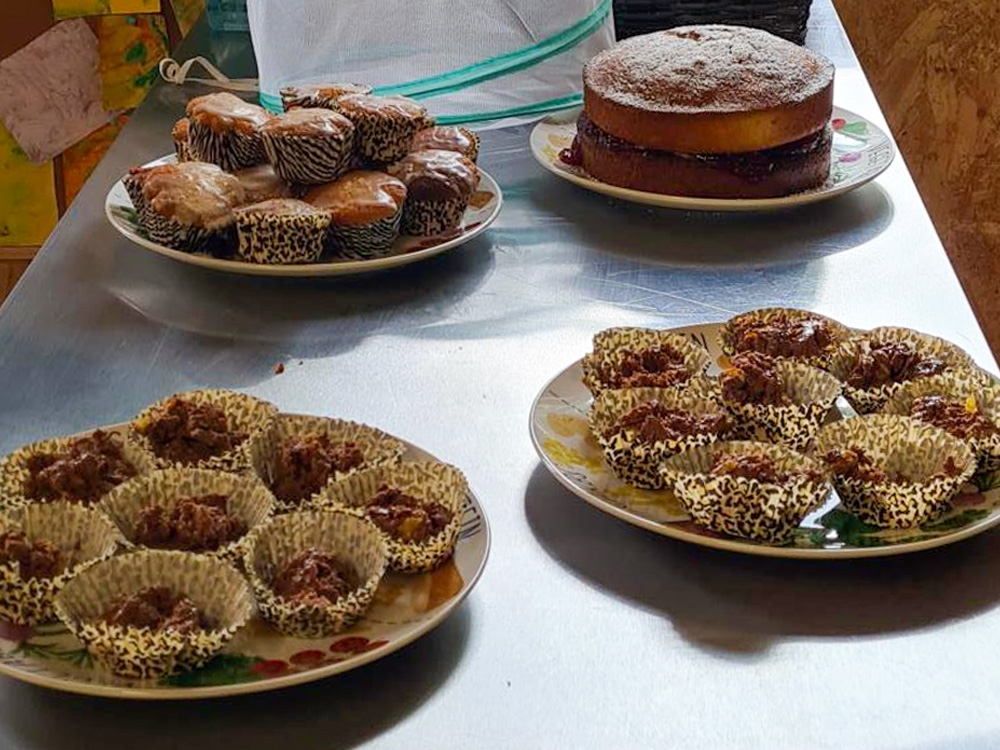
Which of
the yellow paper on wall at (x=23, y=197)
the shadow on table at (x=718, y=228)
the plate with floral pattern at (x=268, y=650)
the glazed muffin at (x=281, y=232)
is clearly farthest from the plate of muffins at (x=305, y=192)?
the yellow paper on wall at (x=23, y=197)

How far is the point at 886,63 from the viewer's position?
2975 mm

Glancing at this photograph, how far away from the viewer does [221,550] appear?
2.93 ft

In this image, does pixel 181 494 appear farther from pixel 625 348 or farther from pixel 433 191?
pixel 433 191

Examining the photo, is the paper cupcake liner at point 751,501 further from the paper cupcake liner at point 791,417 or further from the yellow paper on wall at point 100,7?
the yellow paper on wall at point 100,7

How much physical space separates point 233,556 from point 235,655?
0.07 m

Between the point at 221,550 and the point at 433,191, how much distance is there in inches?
24.8

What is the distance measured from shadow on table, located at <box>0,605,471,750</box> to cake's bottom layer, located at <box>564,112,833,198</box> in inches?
31.7

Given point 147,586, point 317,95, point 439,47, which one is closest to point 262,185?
point 317,95

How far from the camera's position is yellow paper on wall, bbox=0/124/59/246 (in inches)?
99.8

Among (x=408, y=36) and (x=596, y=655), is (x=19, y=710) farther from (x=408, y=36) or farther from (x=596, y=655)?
(x=408, y=36)

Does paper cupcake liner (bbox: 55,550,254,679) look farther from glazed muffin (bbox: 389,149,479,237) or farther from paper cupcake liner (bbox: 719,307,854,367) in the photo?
glazed muffin (bbox: 389,149,479,237)

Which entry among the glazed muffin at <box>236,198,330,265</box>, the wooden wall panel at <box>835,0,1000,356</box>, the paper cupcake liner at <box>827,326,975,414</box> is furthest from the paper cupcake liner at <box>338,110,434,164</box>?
the wooden wall panel at <box>835,0,1000,356</box>

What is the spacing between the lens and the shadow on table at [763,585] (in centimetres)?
91

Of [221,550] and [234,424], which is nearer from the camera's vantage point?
[221,550]
